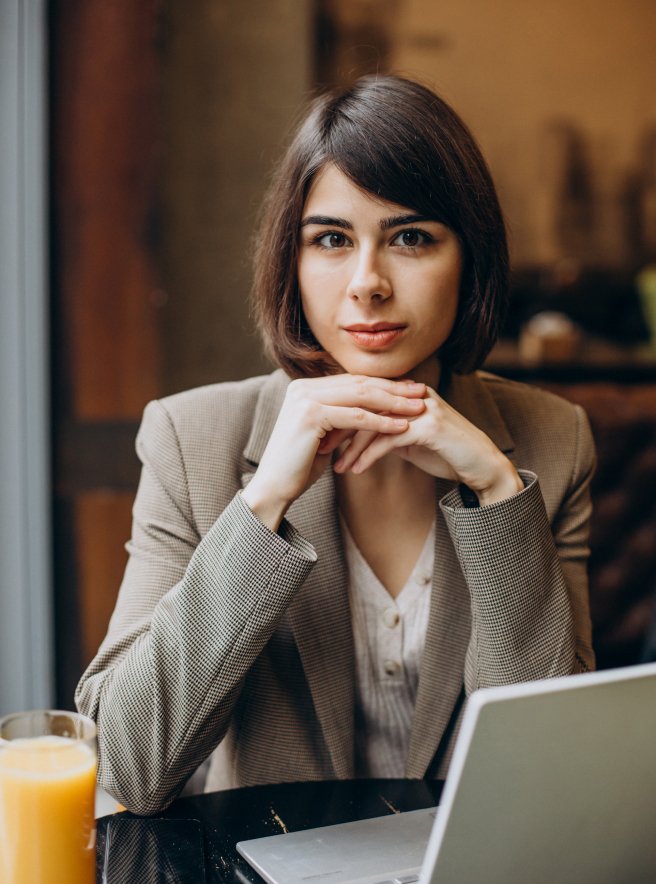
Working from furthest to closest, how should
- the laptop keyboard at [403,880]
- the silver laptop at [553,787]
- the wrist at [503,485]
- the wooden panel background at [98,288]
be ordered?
the wooden panel background at [98,288] < the wrist at [503,485] < the laptop keyboard at [403,880] < the silver laptop at [553,787]

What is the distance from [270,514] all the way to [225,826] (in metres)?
0.37

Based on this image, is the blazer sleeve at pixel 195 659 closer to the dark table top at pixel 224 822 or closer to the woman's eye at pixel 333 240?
the dark table top at pixel 224 822

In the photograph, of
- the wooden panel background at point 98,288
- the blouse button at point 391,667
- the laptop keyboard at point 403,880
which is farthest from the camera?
the wooden panel background at point 98,288

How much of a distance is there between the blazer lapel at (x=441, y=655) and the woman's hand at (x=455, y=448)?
162mm

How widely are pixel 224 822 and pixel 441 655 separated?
45 cm

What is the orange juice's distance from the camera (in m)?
0.79

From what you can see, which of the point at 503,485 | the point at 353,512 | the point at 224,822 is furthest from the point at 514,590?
the point at 224,822

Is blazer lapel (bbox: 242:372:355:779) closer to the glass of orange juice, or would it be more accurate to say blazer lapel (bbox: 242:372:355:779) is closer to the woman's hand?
the woman's hand

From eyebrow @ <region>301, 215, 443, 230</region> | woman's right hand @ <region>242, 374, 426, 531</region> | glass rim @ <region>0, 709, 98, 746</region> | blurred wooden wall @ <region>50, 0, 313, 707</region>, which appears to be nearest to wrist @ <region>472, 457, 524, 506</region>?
woman's right hand @ <region>242, 374, 426, 531</region>

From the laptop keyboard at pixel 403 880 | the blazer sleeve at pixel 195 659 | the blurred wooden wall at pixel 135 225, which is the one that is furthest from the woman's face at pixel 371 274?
the blurred wooden wall at pixel 135 225

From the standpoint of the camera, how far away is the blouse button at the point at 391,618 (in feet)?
4.77

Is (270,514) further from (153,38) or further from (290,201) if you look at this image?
(153,38)

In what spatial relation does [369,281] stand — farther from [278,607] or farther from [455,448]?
[278,607]

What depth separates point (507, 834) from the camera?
70 centimetres
